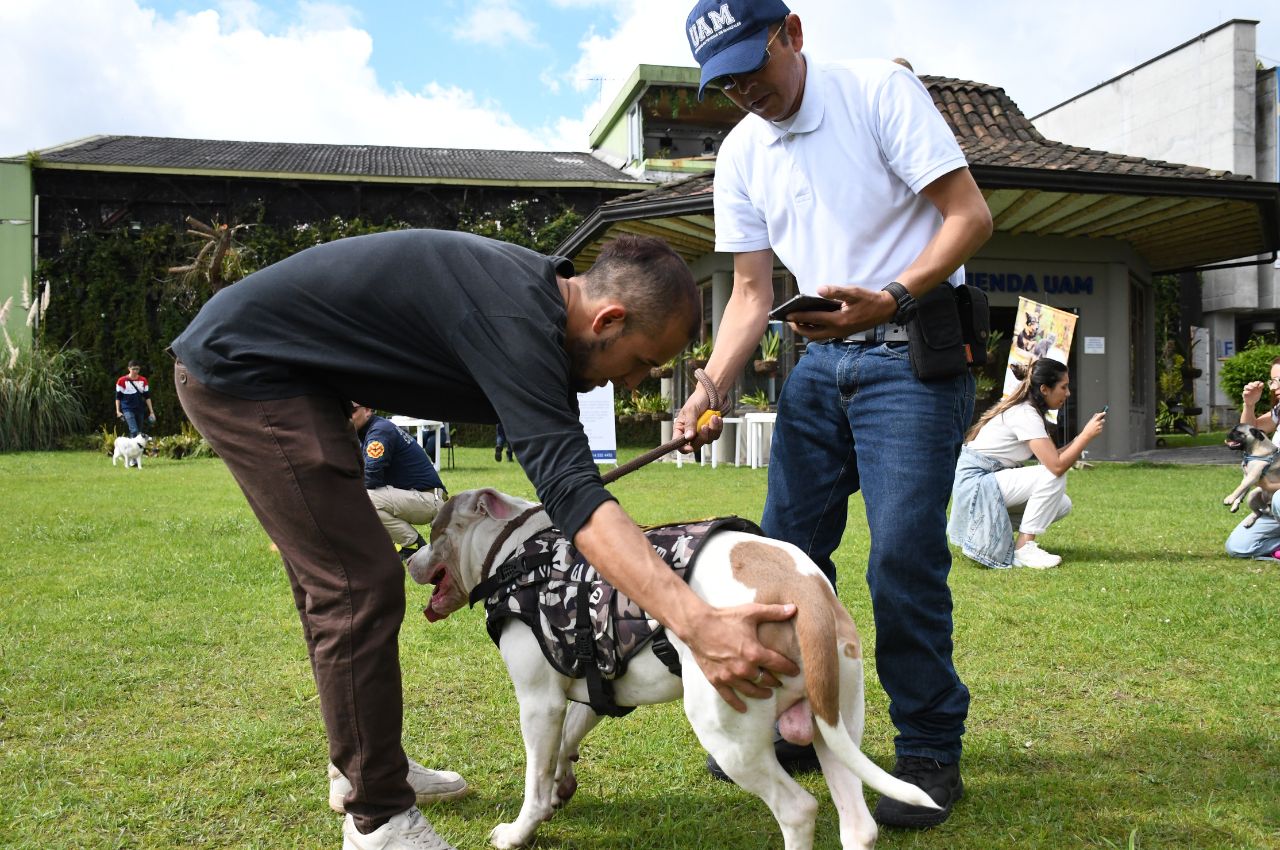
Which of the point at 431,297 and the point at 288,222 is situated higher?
the point at 288,222

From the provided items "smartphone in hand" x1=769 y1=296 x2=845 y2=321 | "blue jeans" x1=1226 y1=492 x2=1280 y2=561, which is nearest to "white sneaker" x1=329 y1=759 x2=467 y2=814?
"smartphone in hand" x1=769 y1=296 x2=845 y2=321

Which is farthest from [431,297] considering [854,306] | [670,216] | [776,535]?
[670,216]

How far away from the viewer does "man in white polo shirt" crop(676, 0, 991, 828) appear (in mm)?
2695

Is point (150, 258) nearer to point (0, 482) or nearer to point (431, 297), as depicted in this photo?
point (0, 482)

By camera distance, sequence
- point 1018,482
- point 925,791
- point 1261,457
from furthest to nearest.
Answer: point 1261,457, point 1018,482, point 925,791

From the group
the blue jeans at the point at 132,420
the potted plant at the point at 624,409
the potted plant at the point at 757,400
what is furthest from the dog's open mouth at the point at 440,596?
the blue jeans at the point at 132,420

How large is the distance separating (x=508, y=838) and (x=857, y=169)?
2119 millimetres

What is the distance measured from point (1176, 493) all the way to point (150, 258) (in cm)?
2223

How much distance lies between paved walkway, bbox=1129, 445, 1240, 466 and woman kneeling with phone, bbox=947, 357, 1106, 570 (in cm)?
945

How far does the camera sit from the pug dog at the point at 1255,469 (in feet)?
22.2

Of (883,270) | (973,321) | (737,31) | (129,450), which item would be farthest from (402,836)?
(129,450)

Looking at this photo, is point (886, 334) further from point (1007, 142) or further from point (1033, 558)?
point (1007, 142)

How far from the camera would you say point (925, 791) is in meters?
2.87

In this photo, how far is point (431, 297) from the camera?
2184 millimetres
